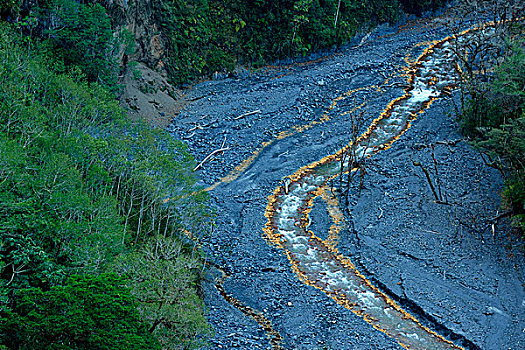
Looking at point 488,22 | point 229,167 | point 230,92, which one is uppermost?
point 488,22

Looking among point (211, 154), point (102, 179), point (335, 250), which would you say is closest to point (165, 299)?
point (102, 179)

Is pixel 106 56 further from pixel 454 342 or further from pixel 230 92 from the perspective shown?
pixel 454 342

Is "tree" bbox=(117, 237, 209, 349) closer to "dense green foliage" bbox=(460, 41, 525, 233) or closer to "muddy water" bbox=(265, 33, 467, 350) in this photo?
"muddy water" bbox=(265, 33, 467, 350)

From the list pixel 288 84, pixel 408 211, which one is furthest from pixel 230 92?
pixel 408 211

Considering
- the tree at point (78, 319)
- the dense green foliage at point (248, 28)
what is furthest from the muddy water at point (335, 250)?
the tree at point (78, 319)

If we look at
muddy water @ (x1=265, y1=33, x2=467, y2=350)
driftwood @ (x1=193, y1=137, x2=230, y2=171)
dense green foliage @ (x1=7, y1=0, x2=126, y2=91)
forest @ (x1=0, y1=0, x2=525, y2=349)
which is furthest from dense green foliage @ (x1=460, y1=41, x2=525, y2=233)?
dense green foliage @ (x1=7, y1=0, x2=126, y2=91)
